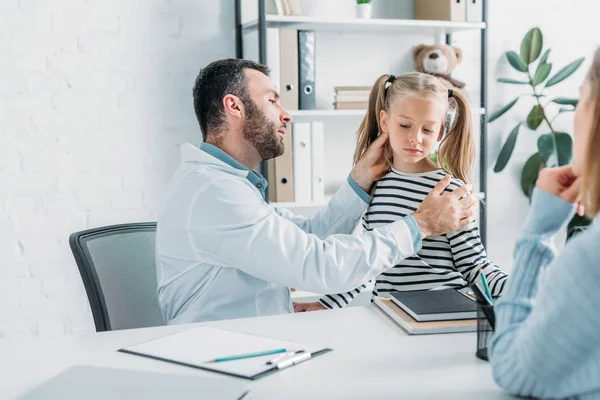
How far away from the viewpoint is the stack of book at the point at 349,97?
302 cm

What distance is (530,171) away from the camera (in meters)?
3.43

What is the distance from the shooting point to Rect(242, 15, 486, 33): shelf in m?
2.82

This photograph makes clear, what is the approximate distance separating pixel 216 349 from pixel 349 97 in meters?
1.96

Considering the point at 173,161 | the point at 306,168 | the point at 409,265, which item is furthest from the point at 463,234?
Result: the point at 173,161

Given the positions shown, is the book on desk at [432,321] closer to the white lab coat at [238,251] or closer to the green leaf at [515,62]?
the white lab coat at [238,251]

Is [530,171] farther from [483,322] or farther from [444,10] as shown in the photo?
[483,322]

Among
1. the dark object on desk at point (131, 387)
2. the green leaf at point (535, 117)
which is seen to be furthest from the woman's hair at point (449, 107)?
the green leaf at point (535, 117)

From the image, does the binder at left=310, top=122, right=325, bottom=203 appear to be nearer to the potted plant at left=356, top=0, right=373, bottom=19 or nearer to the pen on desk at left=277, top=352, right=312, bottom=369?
the potted plant at left=356, top=0, right=373, bottom=19

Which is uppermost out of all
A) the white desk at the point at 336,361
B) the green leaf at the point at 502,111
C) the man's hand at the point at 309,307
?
the green leaf at the point at 502,111

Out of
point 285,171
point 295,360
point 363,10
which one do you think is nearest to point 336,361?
point 295,360

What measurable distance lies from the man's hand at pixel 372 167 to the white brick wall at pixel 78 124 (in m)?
1.21

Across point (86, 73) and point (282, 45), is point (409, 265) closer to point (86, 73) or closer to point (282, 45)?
point (282, 45)

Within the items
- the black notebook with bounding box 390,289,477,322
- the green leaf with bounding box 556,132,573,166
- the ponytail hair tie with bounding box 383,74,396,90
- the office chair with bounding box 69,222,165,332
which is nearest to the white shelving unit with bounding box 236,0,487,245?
the green leaf with bounding box 556,132,573,166

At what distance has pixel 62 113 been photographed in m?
2.80
